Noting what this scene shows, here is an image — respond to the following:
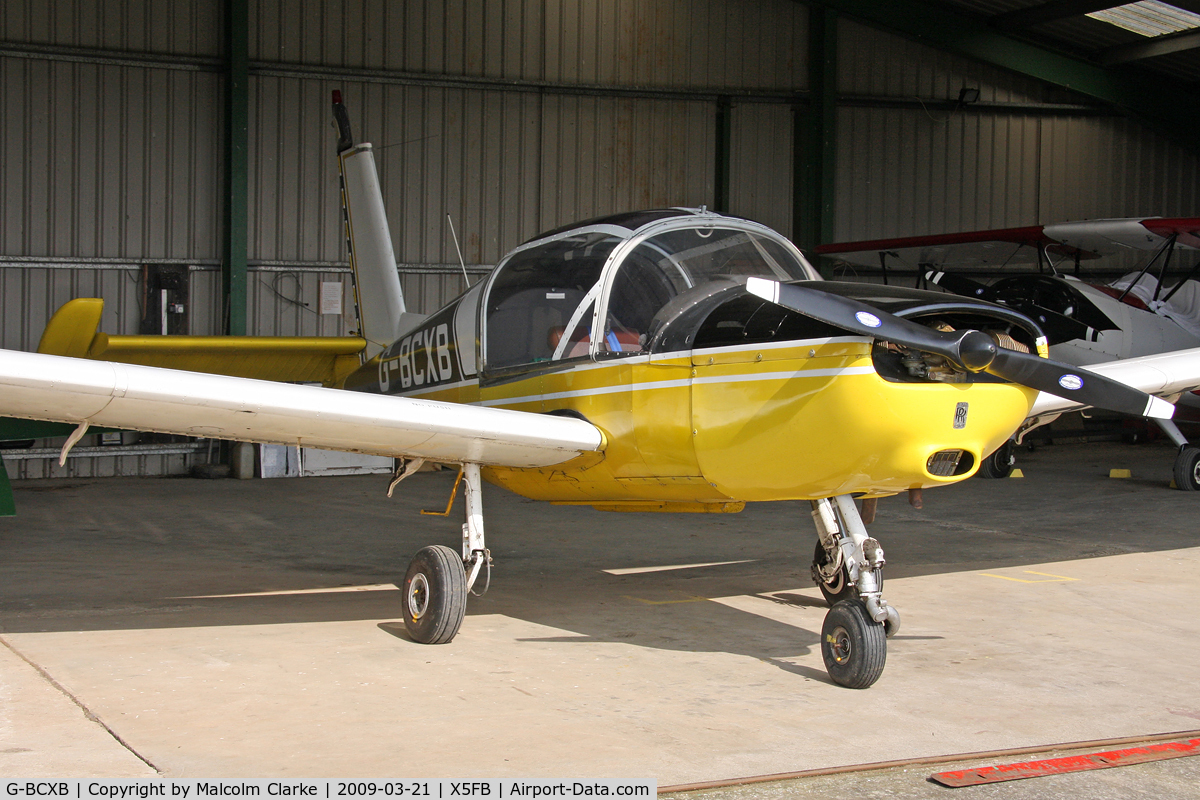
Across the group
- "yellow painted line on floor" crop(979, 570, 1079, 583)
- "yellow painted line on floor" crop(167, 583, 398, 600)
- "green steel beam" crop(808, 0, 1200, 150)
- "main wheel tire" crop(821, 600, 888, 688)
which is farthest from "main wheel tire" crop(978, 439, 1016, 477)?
"main wheel tire" crop(821, 600, 888, 688)

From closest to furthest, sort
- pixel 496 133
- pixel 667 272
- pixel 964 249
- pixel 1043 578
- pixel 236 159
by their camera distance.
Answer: pixel 667 272
pixel 1043 578
pixel 236 159
pixel 964 249
pixel 496 133

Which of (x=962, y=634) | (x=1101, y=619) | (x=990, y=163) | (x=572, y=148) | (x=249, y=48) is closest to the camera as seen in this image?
(x=962, y=634)

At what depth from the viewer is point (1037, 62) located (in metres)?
16.8

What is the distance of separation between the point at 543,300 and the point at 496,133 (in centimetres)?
1028

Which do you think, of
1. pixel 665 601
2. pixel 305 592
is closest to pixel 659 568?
pixel 665 601

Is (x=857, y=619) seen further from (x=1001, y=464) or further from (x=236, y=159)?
(x=236, y=159)

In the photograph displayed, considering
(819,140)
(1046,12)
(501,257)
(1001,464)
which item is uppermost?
(1046,12)

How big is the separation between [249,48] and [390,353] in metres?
8.42

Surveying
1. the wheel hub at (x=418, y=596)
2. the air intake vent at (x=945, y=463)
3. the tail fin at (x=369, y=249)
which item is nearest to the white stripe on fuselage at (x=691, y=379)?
the air intake vent at (x=945, y=463)

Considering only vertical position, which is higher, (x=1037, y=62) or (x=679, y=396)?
(x=1037, y=62)

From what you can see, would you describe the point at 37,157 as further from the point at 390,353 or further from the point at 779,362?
the point at 779,362

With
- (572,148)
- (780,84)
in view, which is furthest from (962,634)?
(780,84)

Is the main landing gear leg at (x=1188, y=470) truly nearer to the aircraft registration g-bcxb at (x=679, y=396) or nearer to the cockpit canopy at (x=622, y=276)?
the aircraft registration g-bcxb at (x=679, y=396)

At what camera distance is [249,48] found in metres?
13.9
